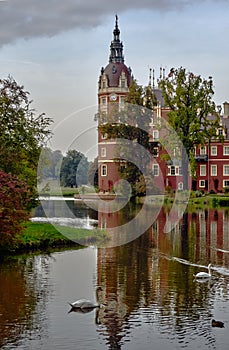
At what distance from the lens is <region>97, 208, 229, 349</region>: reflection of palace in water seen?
14302mm

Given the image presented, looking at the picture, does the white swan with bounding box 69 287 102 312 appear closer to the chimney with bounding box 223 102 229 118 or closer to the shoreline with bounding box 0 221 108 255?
the shoreline with bounding box 0 221 108 255

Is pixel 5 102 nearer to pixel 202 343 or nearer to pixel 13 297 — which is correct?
pixel 13 297

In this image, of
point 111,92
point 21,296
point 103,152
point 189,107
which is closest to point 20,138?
point 21,296

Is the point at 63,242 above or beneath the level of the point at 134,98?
beneath

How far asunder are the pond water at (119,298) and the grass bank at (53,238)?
1.25 m

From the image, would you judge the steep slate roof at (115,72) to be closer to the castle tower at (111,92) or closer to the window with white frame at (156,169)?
the castle tower at (111,92)

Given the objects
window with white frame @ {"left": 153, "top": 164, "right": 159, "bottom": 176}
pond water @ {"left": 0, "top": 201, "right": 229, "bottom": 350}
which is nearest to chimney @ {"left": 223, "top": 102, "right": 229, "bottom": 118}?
window with white frame @ {"left": 153, "top": 164, "right": 159, "bottom": 176}

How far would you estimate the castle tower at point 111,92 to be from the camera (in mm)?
76625

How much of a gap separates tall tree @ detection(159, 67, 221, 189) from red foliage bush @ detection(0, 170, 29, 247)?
38.1 m

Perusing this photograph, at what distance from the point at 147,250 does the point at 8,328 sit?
12.1 metres

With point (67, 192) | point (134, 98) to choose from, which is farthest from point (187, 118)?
point (67, 192)

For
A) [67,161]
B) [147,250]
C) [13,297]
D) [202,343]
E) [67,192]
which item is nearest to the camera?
[202,343]

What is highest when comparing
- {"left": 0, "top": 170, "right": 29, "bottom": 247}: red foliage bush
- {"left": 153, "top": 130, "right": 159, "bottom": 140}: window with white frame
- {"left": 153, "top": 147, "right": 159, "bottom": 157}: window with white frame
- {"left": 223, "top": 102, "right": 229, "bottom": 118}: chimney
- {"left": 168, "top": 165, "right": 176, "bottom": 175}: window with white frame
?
{"left": 223, "top": 102, "right": 229, "bottom": 118}: chimney

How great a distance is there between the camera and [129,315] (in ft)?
45.8
